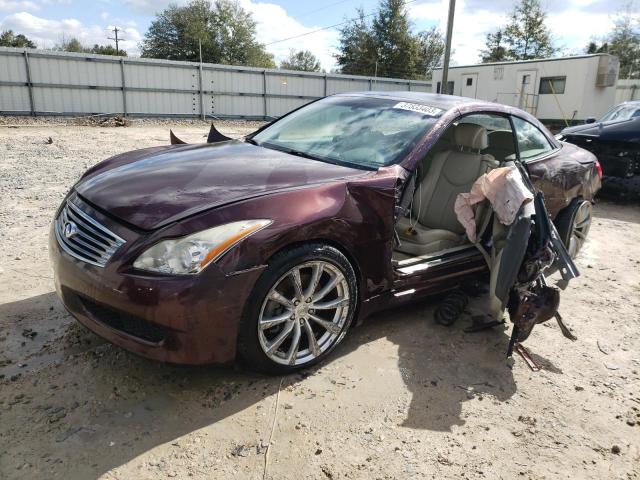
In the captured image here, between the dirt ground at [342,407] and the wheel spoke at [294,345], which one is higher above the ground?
the wheel spoke at [294,345]

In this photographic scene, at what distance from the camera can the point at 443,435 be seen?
8.14 feet

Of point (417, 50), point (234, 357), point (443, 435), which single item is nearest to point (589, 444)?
point (443, 435)

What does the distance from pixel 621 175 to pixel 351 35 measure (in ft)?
121

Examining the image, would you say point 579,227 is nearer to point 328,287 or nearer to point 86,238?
point 328,287

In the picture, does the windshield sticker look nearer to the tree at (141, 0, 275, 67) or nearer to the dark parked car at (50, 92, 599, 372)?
the dark parked car at (50, 92, 599, 372)

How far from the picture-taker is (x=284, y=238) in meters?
Answer: 2.53

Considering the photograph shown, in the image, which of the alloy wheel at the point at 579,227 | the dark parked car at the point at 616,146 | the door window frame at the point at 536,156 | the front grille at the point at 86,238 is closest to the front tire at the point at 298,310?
the front grille at the point at 86,238

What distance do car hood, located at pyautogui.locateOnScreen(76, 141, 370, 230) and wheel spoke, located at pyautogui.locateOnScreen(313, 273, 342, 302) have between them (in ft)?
1.80

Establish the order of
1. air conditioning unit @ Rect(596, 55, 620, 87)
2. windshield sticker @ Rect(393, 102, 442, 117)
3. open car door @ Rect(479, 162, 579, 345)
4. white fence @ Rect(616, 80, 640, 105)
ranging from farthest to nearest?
white fence @ Rect(616, 80, 640, 105) < air conditioning unit @ Rect(596, 55, 620, 87) < windshield sticker @ Rect(393, 102, 442, 117) < open car door @ Rect(479, 162, 579, 345)

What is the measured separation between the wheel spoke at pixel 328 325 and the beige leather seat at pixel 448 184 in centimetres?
121

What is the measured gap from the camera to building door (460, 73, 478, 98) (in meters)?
25.8

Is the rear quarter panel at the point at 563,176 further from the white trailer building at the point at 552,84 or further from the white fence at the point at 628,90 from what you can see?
the white fence at the point at 628,90

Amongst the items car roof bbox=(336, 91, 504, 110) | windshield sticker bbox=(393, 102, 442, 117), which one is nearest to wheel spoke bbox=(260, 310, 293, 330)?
windshield sticker bbox=(393, 102, 442, 117)

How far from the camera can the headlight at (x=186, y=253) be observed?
2.32m
